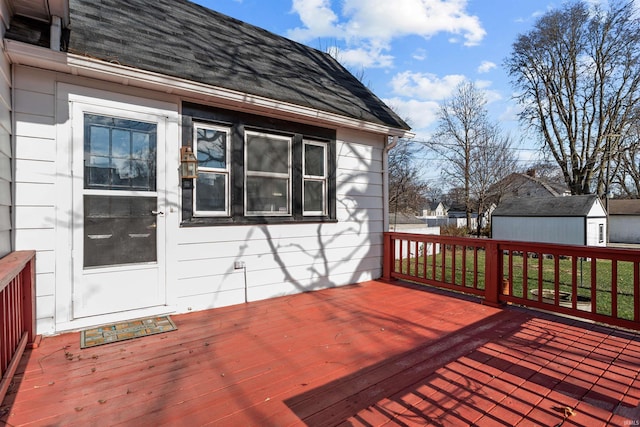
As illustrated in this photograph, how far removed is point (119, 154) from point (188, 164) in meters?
0.63

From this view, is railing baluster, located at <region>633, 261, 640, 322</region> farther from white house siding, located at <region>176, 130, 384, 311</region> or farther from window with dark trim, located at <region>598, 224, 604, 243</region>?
window with dark trim, located at <region>598, 224, 604, 243</region>

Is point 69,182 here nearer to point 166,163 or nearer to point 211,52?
point 166,163

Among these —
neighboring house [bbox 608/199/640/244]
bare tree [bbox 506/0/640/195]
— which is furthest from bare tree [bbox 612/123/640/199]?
neighboring house [bbox 608/199/640/244]

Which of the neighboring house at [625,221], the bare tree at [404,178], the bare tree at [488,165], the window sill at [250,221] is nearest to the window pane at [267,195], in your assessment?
the window sill at [250,221]

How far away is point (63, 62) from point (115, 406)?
2.70m

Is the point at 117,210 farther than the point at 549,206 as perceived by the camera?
No

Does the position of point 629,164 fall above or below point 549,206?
above

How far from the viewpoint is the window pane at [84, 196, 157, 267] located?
120 inches

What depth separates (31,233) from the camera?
279cm

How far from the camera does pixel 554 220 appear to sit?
49.7ft

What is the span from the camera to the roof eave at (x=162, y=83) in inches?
105

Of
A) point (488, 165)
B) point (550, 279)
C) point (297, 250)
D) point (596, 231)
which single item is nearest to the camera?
point (297, 250)

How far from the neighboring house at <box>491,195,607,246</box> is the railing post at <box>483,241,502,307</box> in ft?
44.8

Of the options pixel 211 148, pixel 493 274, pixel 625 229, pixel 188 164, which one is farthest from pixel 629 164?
pixel 188 164
